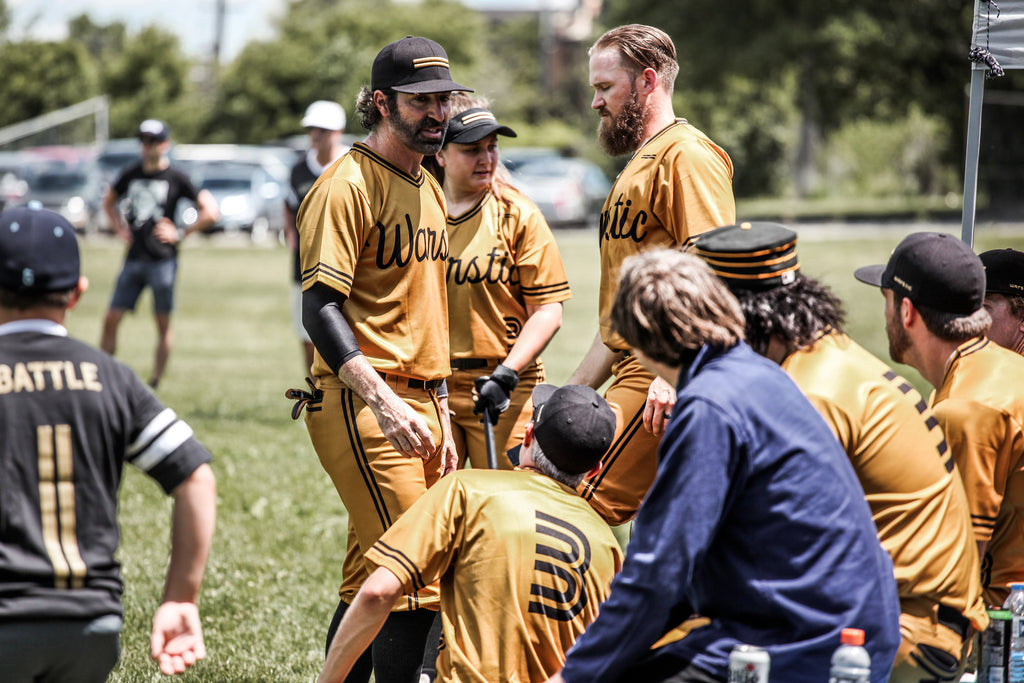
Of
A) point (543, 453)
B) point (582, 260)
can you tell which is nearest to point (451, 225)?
point (543, 453)

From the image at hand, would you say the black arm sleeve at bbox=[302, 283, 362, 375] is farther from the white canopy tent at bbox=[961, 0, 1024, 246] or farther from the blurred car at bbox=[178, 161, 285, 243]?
the blurred car at bbox=[178, 161, 285, 243]

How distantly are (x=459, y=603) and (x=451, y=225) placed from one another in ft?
7.54

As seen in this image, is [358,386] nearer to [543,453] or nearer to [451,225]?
[543,453]

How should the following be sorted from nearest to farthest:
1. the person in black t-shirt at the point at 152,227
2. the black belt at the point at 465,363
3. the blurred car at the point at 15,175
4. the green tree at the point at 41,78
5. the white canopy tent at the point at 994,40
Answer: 1. the white canopy tent at the point at 994,40
2. the black belt at the point at 465,363
3. the person in black t-shirt at the point at 152,227
4. the blurred car at the point at 15,175
5. the green tree at the point at 41,78

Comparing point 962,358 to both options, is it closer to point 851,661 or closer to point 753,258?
point 753,258

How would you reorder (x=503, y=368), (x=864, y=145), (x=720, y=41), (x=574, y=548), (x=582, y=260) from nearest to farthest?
(x=574, y=548) < (x=503, y=368) < (x=582, y=260) < (x=720, y=41) < (x=864, y=145)

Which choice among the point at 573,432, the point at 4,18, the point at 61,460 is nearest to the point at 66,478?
the point at 61,460

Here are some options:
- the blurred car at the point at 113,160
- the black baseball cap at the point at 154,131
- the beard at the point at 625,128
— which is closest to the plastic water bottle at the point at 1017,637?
the beard at the point at 625,128

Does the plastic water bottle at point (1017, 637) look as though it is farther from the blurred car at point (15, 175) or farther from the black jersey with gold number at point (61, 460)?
the blurred car at point (15, 175)

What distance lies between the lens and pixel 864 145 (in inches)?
2141

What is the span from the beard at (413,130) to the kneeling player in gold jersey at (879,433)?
5.02 feet

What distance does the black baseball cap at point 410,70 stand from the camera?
167 inches

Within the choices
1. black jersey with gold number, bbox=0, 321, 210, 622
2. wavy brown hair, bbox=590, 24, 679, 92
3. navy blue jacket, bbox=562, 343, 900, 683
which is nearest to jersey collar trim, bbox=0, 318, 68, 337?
black jersey with gold number, bbox=0, 321, 210, 622

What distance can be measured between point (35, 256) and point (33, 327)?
18cm
